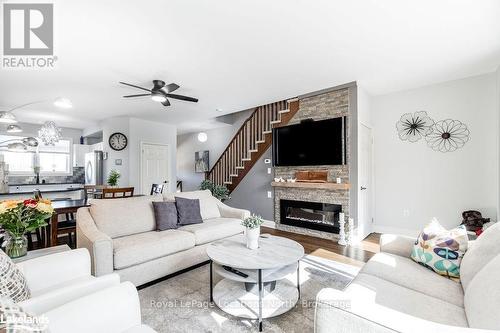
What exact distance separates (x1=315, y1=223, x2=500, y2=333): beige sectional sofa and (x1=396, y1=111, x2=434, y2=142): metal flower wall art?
9.19 ft

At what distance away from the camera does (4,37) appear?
2.52 metres

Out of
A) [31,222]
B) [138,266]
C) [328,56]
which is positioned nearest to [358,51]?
[328,56]

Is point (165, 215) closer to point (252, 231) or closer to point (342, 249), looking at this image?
A: point (252, 231)

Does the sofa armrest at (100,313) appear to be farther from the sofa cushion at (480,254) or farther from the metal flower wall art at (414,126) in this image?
the metal flower wall art at (414,126)

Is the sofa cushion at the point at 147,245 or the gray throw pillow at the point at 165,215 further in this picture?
the gray throw pillow at the point at 165,215

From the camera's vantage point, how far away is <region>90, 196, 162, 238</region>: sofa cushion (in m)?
2.69

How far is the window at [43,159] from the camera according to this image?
654 centimetres

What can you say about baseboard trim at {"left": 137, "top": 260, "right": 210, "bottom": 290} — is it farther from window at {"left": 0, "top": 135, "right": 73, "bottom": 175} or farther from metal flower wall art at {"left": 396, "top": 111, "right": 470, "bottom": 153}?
window at {"left": 0, "top": 135, "right": 73, "bottom": 175}

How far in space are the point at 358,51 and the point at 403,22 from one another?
0.60 meters

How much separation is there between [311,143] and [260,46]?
2.17 m

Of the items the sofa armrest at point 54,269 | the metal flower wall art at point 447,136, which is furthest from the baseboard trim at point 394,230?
→ the sofa armrest at point 54,269

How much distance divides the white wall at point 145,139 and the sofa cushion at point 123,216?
3.60 meters

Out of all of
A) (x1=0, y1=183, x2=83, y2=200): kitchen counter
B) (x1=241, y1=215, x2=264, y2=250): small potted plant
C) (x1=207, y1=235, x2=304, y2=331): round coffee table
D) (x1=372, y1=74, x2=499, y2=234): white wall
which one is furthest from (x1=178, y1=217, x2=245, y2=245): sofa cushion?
(x1=0, y1=183, x2=83, y2=200): kitchen counter

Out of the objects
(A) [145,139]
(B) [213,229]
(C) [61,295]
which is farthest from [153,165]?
(C) [61,295]
